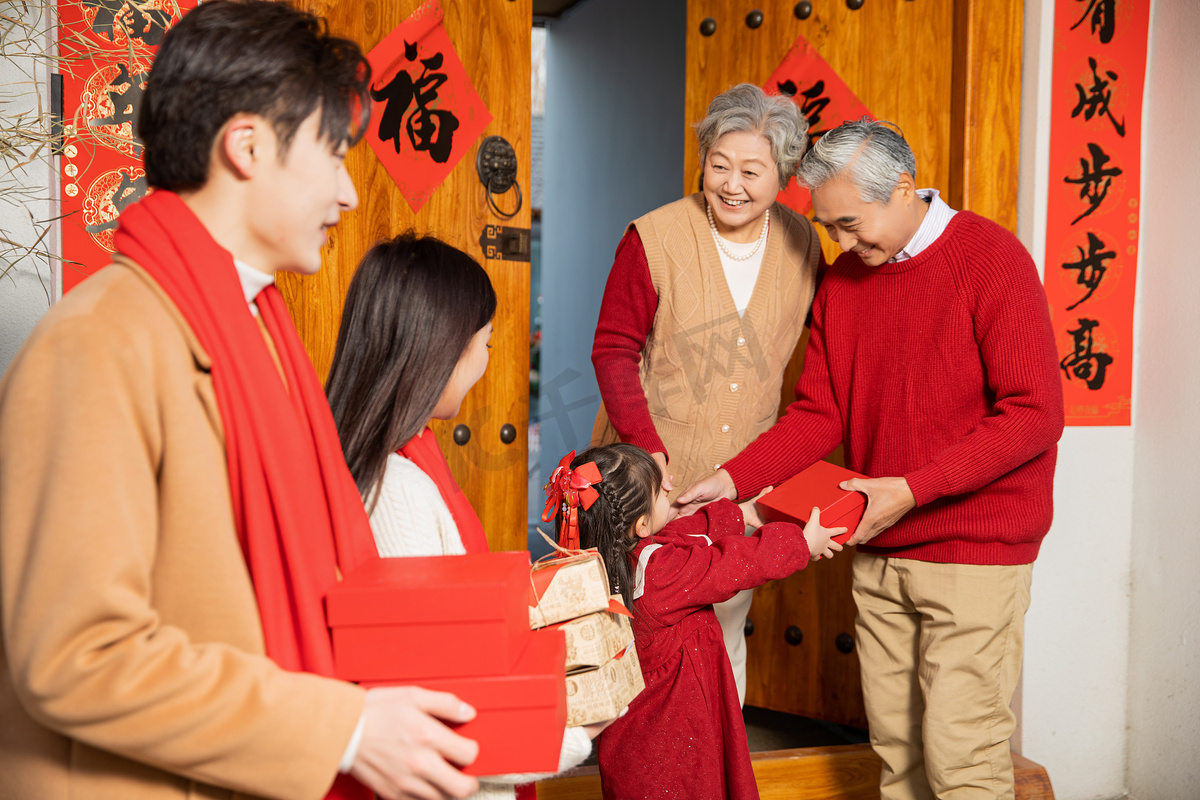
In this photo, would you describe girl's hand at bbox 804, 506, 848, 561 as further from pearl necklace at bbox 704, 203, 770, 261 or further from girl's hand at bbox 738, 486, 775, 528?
pearl necklace at bbox 704, 203, 770, 261

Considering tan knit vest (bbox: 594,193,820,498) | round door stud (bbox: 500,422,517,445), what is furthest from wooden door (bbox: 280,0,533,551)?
tan knit vest (bbox: 594,193,820,498)

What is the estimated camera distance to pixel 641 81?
443 cm

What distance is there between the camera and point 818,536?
1716 millimetres

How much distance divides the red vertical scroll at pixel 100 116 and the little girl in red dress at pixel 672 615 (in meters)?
1.27

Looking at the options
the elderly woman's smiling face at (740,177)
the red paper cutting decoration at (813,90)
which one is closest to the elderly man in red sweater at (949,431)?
the elderly woman's smiling face at (740,177)

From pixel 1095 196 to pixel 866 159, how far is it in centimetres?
94

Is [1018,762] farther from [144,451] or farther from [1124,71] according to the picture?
[144,451]

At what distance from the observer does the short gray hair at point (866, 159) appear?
5.89 ft

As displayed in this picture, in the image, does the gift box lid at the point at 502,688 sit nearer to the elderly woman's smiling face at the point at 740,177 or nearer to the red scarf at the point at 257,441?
the red scarf at the point at 257,441

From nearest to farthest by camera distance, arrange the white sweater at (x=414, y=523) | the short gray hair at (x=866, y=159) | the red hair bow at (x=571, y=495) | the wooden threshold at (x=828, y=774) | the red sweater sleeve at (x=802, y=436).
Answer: the white sweater at (x=414, y=523) < the red hair bow at (x=571, y=495) < the short gray hair at (x=866, y=159) < the red sweater sleeve at (x=802, y=436) < the wooden threshold at (x=828, y=774)

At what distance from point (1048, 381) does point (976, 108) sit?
3.04ft

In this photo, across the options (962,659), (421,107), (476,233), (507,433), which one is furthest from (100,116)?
(962,659)

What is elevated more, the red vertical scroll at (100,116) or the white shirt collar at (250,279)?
the red vertical scroll at (100,116)

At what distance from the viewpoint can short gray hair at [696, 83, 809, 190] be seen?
1989 millimetres
